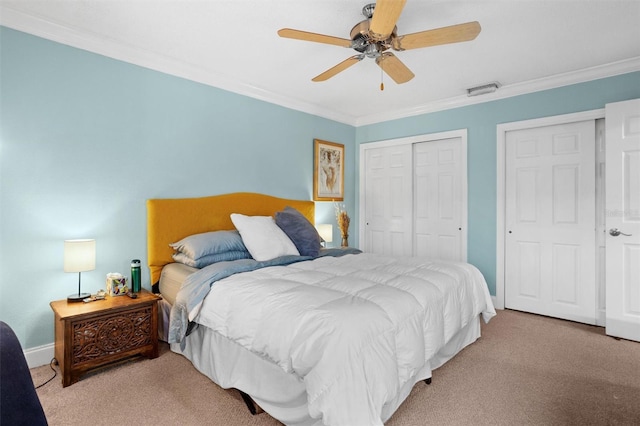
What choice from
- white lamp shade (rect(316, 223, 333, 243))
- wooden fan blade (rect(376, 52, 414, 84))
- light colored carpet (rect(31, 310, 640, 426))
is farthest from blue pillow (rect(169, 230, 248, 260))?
wooden fan blade (rect(376, 52, 414, 84))

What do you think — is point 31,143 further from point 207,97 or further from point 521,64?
point 521,64

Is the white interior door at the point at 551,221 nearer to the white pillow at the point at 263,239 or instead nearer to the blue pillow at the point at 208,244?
the white pillow at the point at 263,239

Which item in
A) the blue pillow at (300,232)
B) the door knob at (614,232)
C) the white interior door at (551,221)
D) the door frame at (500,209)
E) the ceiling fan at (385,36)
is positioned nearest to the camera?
the ceiling fan at (385,36)

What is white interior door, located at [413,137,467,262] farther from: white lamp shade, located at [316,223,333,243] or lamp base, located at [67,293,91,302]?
lamp base, located at [67,293,91,302]

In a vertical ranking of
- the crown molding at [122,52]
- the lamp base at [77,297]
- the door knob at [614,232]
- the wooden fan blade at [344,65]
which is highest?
the crown molding at [122,52]

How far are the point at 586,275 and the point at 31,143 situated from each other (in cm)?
504

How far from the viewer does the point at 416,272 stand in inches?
93.1

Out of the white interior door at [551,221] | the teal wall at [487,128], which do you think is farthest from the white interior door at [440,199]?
the white interior door at [551,221]

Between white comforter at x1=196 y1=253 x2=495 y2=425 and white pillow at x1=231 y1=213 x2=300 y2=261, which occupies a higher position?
white pillow at x1=231 y1=213 x2=300 y2=261

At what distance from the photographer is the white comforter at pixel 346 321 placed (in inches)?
54.4

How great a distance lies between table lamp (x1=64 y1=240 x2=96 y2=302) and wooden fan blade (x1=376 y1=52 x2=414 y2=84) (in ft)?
8.23

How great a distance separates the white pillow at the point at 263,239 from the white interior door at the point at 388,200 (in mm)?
2154

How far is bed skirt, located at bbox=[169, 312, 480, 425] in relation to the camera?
65.0 inches

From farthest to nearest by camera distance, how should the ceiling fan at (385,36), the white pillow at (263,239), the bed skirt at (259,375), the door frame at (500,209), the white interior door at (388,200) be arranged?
the white interior door at (388,200)
the door frame at (500,209)
the white pillow at (263,239)
the ceiling fan at (385,36)
the bed skirt at (259,375)
